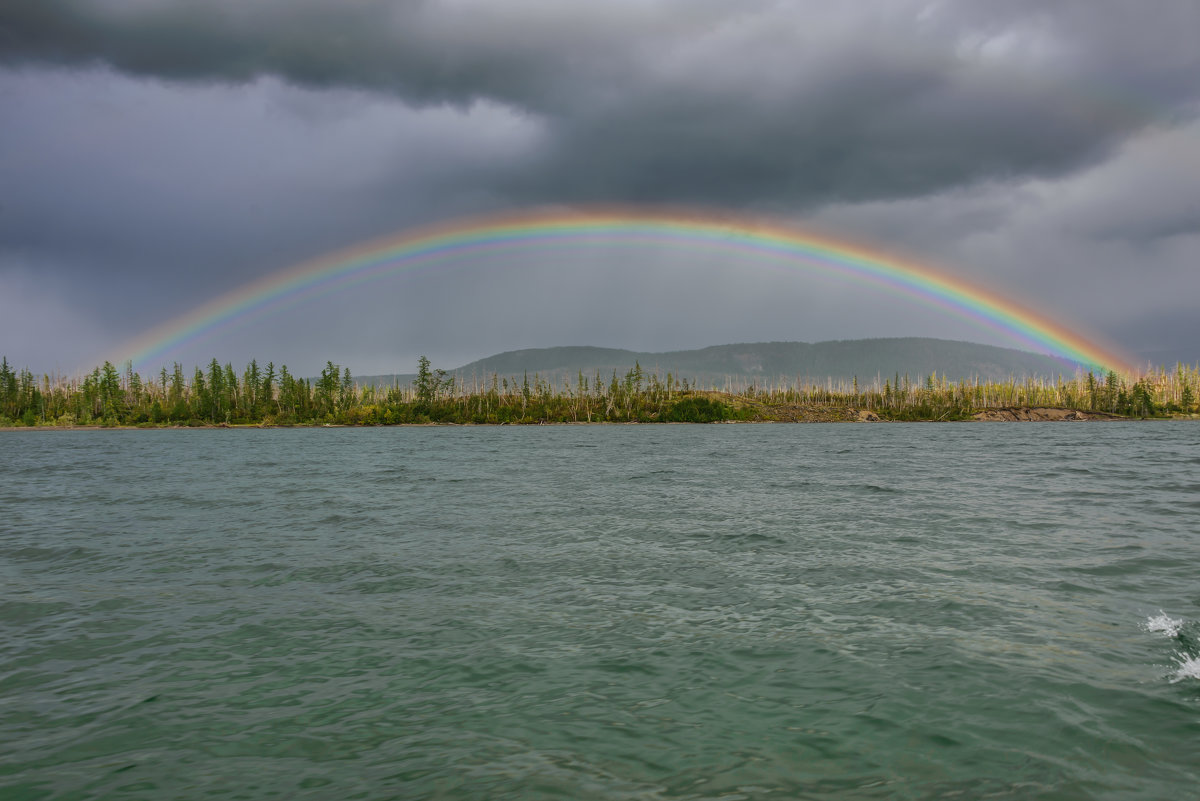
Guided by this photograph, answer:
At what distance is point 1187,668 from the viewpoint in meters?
13.3

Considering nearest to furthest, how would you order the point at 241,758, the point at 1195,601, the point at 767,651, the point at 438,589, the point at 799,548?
the point at 241,758, the point at 767,651, the point at 1195,601, the point at 438,589, the point at 799,548

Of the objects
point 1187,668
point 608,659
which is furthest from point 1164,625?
point 608,659

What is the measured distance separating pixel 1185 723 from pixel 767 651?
6555 millimetres

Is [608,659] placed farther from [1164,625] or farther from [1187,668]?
[1164,625]

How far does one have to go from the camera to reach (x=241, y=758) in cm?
1030

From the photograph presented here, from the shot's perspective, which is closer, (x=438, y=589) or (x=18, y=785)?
(x=18, y=785)

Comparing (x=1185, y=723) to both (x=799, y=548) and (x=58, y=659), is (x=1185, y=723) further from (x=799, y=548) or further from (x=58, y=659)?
(x=58, y=659)

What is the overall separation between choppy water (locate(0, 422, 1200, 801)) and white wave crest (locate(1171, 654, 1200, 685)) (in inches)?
5.2

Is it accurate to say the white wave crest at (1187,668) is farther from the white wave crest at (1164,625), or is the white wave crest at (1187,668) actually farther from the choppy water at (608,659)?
the white wave crest at (1164,625)

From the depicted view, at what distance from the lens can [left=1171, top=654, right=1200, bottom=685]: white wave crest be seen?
1285cm

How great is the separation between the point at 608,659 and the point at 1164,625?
12.3 m

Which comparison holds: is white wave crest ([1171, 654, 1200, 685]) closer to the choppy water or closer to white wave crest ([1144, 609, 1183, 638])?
the choppy water

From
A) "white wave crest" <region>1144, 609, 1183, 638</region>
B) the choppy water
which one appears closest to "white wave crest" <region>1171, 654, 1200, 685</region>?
the choppy water

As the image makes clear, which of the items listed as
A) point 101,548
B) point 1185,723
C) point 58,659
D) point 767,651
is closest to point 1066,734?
point 1185,723
